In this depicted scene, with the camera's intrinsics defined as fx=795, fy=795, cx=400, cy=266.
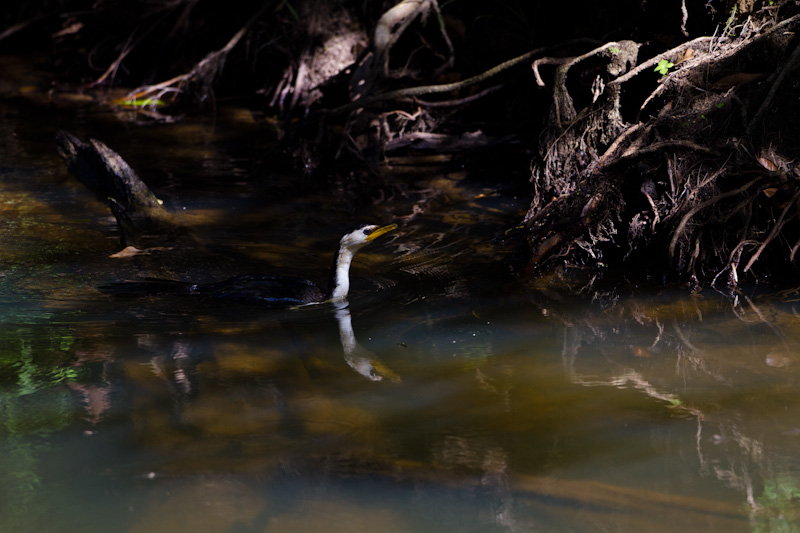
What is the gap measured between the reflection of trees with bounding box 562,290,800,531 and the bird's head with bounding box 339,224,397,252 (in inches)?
60.4

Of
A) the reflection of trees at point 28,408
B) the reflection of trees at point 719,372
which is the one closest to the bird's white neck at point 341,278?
the reflection of trees at point 719,372

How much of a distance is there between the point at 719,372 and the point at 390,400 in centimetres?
170

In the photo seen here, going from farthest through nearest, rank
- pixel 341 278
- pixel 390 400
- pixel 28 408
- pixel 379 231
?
1. pixel 379 231
2. pixel 341 278
3. pixel 390 400
4. pixel 28 408

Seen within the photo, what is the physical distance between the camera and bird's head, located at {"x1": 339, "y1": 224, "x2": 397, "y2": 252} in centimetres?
555

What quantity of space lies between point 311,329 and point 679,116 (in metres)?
3.23

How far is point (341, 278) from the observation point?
552 centimetres

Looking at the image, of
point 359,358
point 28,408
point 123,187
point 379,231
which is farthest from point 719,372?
point 123,187

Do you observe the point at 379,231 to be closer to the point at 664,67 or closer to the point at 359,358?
the point at 359,358

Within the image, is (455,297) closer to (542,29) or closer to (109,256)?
(109,256)

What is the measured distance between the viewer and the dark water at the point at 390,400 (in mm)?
2973

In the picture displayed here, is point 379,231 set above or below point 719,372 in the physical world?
above

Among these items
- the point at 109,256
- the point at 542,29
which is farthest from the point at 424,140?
the point at 109,256

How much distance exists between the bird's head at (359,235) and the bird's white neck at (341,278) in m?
0.06

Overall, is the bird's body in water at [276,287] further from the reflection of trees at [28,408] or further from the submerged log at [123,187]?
the submerged log at [123,187]
